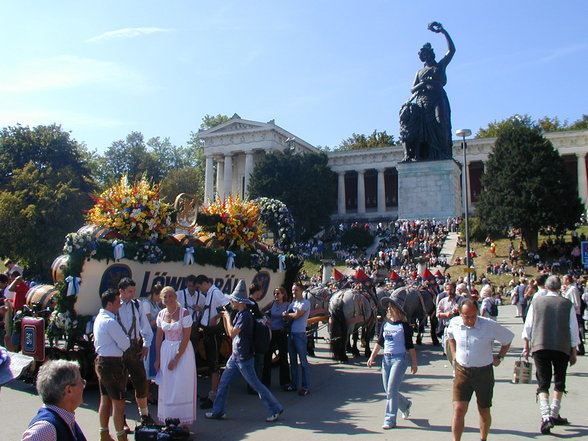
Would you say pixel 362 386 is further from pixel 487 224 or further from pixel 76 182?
pixel 76 182

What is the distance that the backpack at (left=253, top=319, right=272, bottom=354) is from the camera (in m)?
7.63

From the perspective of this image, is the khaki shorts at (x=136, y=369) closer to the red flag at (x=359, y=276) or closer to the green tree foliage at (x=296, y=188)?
the red flag at (x=359, y=276)

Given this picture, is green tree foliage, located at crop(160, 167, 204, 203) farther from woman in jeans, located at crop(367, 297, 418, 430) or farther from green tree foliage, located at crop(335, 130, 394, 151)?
woman in jeans, located at crop(367, 297, 418, 430)

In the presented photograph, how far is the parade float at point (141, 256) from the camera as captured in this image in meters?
8.44

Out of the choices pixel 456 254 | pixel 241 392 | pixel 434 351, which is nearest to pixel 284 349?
pixel 241 392

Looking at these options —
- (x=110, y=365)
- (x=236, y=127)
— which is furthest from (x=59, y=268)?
(x=236, y=127)

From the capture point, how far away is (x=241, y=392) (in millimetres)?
9461

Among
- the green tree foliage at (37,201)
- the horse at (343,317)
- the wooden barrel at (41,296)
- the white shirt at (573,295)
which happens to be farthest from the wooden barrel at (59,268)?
the green tree foliage at (37,201)

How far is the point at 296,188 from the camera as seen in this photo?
59781mm

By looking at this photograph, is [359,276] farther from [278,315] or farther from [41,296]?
[41,296]

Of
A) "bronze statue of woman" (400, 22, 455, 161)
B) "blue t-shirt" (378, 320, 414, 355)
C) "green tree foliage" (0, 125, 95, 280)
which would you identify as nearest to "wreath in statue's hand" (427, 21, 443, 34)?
"bronze statue of woman" (400, 22, 455, 161)

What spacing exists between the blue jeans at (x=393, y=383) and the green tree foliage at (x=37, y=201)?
3148cm

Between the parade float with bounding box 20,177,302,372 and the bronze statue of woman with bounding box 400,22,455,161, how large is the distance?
959 inches

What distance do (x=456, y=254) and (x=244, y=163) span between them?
41.1m
